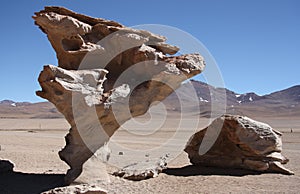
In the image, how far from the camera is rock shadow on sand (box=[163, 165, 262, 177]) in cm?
1198

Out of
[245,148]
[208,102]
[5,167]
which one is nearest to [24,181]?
[5,167]

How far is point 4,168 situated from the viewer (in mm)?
12352

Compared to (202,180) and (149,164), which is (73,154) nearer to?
(149,164)

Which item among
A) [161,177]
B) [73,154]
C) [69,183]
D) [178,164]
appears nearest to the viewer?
[69,183]

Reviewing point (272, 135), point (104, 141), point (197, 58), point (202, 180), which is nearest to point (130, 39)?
point (197, 58)

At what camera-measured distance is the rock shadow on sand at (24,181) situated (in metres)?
10.1

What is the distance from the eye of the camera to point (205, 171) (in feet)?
41.0

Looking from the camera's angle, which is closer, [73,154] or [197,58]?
[73,154]

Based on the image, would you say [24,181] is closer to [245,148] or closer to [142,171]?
[142,171]

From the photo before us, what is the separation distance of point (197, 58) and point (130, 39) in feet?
8.61

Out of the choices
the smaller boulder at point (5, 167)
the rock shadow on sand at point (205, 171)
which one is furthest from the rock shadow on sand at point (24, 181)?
the rock shadow on sand at point (205, 171)

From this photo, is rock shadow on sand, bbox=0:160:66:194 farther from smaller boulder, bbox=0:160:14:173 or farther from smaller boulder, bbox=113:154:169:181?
smaller boulder, bbox=113:154:169:181

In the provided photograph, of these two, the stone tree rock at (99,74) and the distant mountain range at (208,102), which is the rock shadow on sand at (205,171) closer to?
the stone tree rock at (99,74)

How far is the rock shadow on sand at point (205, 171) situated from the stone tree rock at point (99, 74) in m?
2.73
